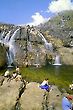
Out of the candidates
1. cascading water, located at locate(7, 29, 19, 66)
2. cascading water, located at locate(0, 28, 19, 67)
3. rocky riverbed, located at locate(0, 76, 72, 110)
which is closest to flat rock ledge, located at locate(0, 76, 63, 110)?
rocky riverbed, located at locate(0, 76, 72, 110)

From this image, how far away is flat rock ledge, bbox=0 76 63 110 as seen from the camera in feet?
81.0

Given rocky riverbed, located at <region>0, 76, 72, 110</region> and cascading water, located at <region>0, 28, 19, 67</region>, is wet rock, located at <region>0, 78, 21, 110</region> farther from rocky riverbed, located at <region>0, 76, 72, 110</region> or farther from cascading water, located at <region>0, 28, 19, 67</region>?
cascading water, located at <region>0, 28, 19, 67</region>

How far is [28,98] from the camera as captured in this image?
2588 centimetres

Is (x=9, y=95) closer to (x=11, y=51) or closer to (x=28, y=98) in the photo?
(x=28, y=98)

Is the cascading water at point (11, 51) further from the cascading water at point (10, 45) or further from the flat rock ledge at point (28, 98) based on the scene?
the flat rock ledge at point (28, 98)

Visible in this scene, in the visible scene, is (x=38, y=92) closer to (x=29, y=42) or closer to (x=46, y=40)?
(x=29, y=42)

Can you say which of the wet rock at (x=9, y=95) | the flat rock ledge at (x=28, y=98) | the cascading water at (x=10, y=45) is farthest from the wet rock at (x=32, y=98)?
the cascading water at (x=10, y=45)

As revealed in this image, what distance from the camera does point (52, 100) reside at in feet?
83.5

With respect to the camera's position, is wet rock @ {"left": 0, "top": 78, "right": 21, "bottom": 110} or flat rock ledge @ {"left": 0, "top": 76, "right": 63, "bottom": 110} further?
wet rock @ {"left": 0, "top": 78, "right": 21, "bottom": 110}

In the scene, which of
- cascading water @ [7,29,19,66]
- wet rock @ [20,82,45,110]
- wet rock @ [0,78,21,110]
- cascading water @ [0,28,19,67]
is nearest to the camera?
wet rock @ [20,82,45,110]

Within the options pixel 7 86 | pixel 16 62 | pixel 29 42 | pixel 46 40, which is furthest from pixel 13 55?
pixel 7 86

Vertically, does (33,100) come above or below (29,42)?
below

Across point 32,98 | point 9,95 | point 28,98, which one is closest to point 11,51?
point 9,95

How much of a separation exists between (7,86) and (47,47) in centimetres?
4630
